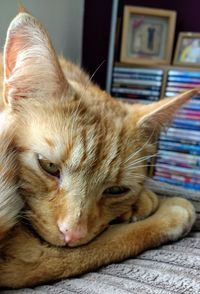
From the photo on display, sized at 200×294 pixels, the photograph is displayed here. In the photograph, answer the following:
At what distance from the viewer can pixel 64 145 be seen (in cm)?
93

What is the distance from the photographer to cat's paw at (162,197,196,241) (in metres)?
1.02

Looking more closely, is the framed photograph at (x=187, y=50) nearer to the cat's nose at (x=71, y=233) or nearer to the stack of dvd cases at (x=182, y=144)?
the stack of dvd cases at (x=182, y=144)

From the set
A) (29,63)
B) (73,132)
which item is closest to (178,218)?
(73,132)

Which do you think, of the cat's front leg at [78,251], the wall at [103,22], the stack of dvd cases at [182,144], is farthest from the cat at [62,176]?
the wall at [103,22]

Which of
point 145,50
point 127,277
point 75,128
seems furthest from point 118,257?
point 145,50

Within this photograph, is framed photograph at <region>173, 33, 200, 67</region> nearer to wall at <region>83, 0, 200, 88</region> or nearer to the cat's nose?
wall at <region>83, 0, 200, 88</region>

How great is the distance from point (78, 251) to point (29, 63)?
449 mm

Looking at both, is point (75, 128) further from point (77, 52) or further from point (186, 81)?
point (77, 52)

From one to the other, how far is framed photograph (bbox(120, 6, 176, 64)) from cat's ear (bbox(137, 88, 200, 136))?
1.50 m

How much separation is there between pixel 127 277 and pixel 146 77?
5.82ft

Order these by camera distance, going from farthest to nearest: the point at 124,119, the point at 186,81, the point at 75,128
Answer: the point at 186,81, the point at 124,119, the point at 75,128

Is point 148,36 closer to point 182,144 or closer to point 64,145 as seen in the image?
point 182,144

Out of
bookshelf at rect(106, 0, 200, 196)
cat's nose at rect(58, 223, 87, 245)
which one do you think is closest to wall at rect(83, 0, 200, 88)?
bookshelf at rect(106, 0, 200, 196)

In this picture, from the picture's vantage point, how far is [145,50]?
2646mm
